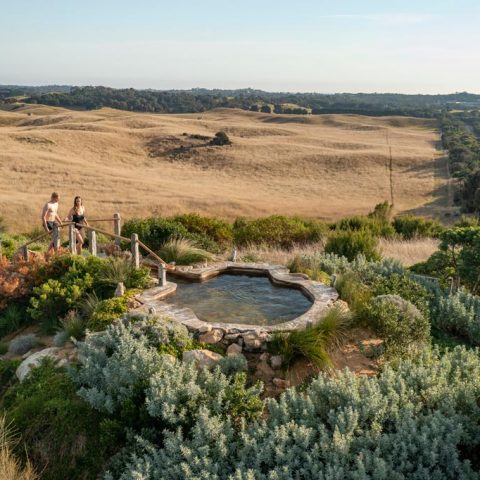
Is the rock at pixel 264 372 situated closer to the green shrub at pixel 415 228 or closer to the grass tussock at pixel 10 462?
the grass tussock at pixel 10 462

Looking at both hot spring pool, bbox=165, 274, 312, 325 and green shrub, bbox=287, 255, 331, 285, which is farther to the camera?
green shrub, bbox=287, 255, 331, 285

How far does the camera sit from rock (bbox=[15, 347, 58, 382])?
776 cm

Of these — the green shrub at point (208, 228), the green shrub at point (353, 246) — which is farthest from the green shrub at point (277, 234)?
the green shrub at point (353, 246)

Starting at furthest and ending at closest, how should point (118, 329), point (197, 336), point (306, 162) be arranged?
point (306, 162) → point (197, 336) → point (118, 329)

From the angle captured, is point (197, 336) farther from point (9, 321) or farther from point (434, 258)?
point (434, 258)

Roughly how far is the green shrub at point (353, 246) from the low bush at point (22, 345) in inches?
302

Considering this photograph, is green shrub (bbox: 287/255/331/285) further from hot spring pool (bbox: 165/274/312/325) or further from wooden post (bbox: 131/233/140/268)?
wooden post (bbox: 131/233/140/268)

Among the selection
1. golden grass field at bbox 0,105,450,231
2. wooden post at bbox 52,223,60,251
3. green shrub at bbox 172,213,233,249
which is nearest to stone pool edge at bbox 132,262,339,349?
wooden post at bbox 52,223,60,251

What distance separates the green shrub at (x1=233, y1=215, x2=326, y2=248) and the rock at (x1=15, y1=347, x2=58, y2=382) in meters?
9.30

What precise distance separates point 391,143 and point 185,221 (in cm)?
5976

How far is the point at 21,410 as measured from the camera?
6758 mm

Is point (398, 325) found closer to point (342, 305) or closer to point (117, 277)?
point (342, 305)

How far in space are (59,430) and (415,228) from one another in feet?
58.9

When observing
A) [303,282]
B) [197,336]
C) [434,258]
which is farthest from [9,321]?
[434,258]
